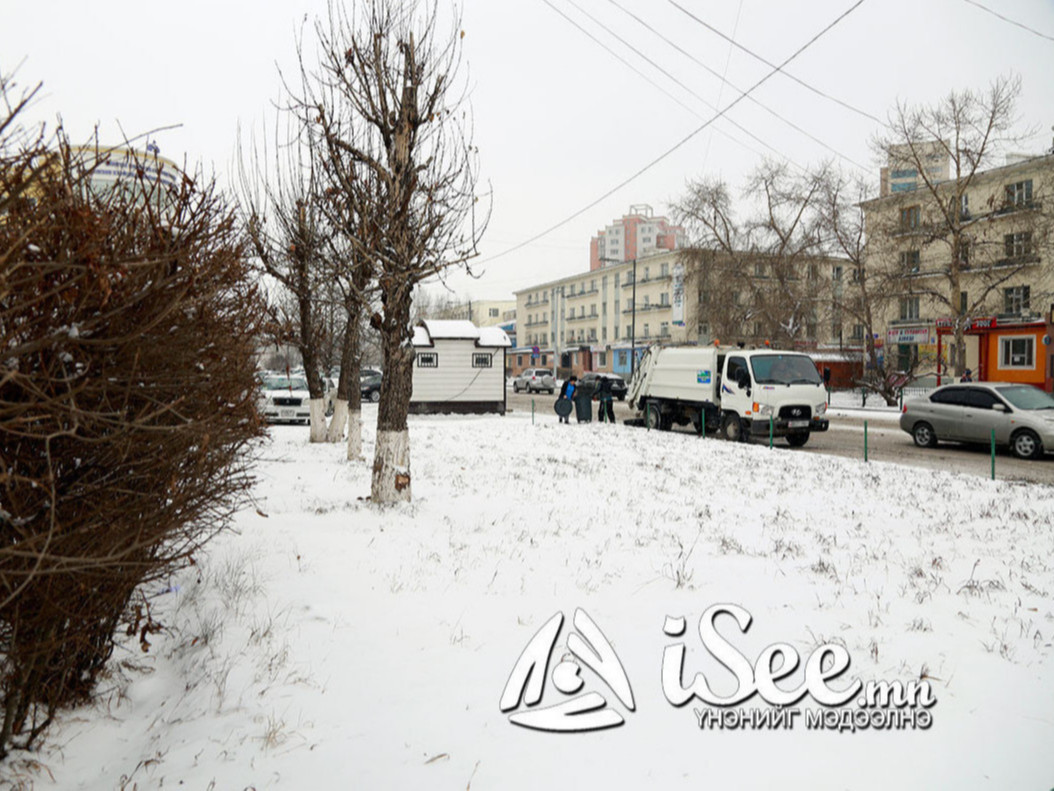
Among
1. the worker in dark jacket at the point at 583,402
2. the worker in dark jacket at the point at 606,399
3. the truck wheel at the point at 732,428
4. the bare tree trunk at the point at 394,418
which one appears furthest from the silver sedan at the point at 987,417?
the bare tree trunk at the point at 394,418

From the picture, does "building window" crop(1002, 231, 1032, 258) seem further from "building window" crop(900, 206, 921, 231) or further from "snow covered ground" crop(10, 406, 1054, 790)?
"snow covered ground" crop(10, 406, 1054, 790)

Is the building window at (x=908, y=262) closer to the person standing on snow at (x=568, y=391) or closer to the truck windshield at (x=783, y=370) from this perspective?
the truck windshield at (x=783, y=370)

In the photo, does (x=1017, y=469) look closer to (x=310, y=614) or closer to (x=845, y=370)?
(x=310, y=614)

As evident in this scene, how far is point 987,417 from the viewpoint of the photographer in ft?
48.0

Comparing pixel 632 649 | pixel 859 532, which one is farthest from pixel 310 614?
pixel 859 532

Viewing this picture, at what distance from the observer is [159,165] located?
312 centimetres

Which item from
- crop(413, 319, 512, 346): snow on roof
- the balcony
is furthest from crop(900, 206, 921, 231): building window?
the balcony

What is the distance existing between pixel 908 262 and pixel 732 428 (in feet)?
69.8

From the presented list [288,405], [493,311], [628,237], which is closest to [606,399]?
[288,405]

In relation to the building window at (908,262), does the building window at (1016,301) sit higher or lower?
lower

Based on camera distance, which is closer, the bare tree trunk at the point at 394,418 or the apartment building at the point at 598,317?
the bare tree trunk at the point at 394,418

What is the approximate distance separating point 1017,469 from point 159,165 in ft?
46.9

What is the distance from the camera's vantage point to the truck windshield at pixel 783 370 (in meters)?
16.9

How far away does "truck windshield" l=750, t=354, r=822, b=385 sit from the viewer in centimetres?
1688
